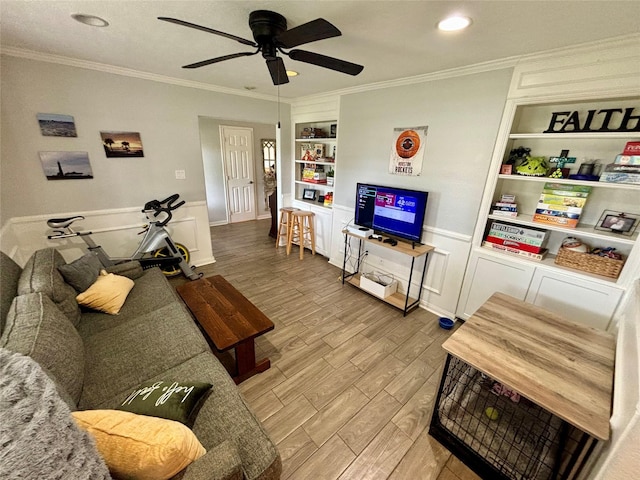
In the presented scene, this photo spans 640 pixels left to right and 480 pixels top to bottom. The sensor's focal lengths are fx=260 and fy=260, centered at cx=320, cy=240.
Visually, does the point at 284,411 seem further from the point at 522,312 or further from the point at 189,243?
the point at 189,243

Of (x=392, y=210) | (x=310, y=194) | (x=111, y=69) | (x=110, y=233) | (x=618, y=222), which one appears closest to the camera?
(x=618, y=222)

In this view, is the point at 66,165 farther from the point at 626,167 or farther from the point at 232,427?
the point at 626,167

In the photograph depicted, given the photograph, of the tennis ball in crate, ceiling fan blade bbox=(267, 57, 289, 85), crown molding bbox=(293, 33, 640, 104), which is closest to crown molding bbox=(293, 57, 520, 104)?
crown molding bbox=(293, 33, 640, 104)

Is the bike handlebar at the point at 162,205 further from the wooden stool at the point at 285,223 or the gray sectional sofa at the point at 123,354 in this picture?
the wooden stool at the point at 285,223

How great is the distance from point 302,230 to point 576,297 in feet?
10.4

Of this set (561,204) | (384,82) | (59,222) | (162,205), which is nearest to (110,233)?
(59,222)

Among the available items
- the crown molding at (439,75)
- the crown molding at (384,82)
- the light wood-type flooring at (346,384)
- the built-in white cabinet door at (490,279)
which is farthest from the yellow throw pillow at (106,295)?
the crown molding at (439,75)

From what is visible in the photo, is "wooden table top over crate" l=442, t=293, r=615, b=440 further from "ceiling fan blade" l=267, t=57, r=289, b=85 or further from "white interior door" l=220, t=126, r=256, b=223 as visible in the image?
"white interior door" l=220, t=126, r=256, b=223

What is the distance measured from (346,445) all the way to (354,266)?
235cm

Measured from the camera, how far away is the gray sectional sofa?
1.06m

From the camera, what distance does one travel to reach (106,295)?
6.47ft

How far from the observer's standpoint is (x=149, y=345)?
1613 millimetres

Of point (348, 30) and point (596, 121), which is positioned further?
point (596, 121)

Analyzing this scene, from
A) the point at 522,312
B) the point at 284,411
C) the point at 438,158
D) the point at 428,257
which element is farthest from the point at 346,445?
the point at 438,158
